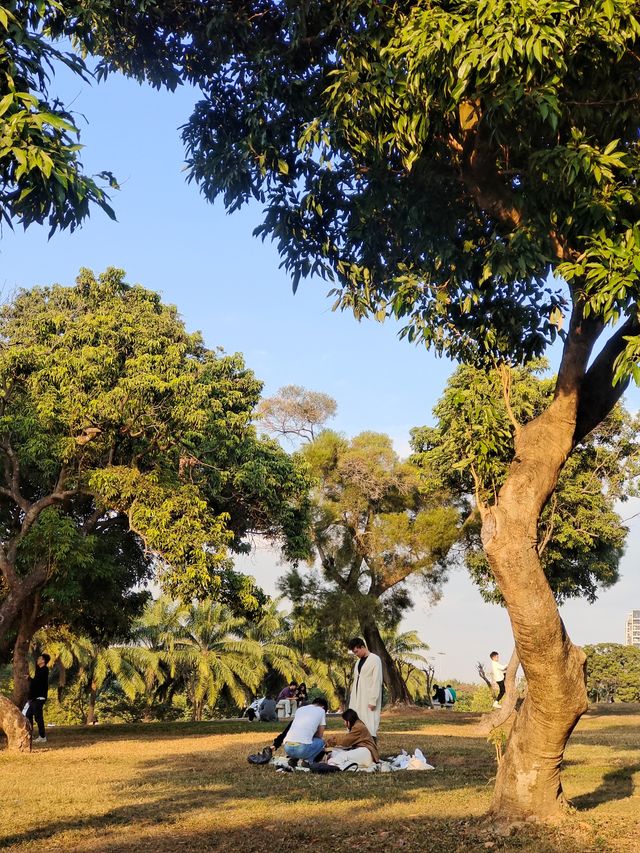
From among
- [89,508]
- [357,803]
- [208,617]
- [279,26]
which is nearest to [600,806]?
[357,803]

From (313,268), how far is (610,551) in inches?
976

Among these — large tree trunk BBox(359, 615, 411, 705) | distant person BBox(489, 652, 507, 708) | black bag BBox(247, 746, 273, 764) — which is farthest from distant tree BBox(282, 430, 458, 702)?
black bag BBox(247, 746, 273, 764)

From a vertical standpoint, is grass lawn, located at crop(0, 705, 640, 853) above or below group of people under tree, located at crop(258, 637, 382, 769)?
below

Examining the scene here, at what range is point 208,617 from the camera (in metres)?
49.8

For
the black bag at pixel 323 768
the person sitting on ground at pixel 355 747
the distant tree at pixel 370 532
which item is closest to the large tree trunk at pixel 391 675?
the distant tree at pixel 370 532

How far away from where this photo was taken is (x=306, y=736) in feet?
42.1

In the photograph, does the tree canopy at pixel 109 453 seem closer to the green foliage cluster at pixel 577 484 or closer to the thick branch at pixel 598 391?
the green foliage cluster at pixel 577 484

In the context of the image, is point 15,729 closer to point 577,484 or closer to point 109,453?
point 109,453

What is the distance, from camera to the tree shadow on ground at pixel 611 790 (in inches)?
368

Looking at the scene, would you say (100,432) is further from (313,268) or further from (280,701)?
(280,701)

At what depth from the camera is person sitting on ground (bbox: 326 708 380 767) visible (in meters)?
12.8

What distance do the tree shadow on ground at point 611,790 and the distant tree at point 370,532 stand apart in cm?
2115

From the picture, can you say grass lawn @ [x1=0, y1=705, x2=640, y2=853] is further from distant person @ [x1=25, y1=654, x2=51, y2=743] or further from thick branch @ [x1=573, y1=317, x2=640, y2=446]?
thick branch @ [x1=573, y1=317, x2=640, y2=446]

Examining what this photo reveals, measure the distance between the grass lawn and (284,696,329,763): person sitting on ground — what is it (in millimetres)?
556
